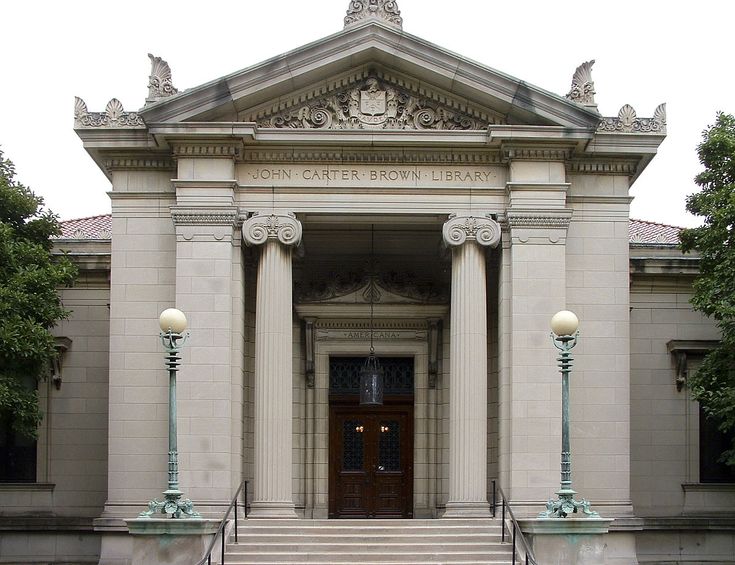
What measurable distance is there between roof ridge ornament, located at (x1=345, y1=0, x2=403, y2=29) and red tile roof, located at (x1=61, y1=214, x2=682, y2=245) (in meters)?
9.16

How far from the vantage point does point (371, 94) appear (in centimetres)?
2716

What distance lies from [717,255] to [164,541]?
1273cm

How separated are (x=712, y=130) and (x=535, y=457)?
25.8 ft

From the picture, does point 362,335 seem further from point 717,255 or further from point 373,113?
point 717,255

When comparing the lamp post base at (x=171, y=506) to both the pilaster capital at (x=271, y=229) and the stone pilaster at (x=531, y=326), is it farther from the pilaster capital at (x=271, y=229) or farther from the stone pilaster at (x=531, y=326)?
the stone pilaster at (x=531, y=326)

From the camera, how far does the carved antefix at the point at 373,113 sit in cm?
2708

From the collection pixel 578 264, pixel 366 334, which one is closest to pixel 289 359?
pixel 366 334

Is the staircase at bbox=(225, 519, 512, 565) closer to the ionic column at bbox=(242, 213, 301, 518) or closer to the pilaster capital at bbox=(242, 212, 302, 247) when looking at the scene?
the ionic column at bbox=(242, 213, 301, 518)

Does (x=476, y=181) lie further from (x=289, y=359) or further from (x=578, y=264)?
(x=289, y=359)

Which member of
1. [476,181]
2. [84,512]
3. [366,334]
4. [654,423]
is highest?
[476,181]

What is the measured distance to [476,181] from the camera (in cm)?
2717

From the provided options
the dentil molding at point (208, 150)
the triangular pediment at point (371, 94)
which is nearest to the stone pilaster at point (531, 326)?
the triangular pediment at point (371, 94)

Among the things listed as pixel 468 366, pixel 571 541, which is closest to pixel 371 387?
pixel 468 366

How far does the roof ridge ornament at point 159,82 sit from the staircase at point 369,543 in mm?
8339
